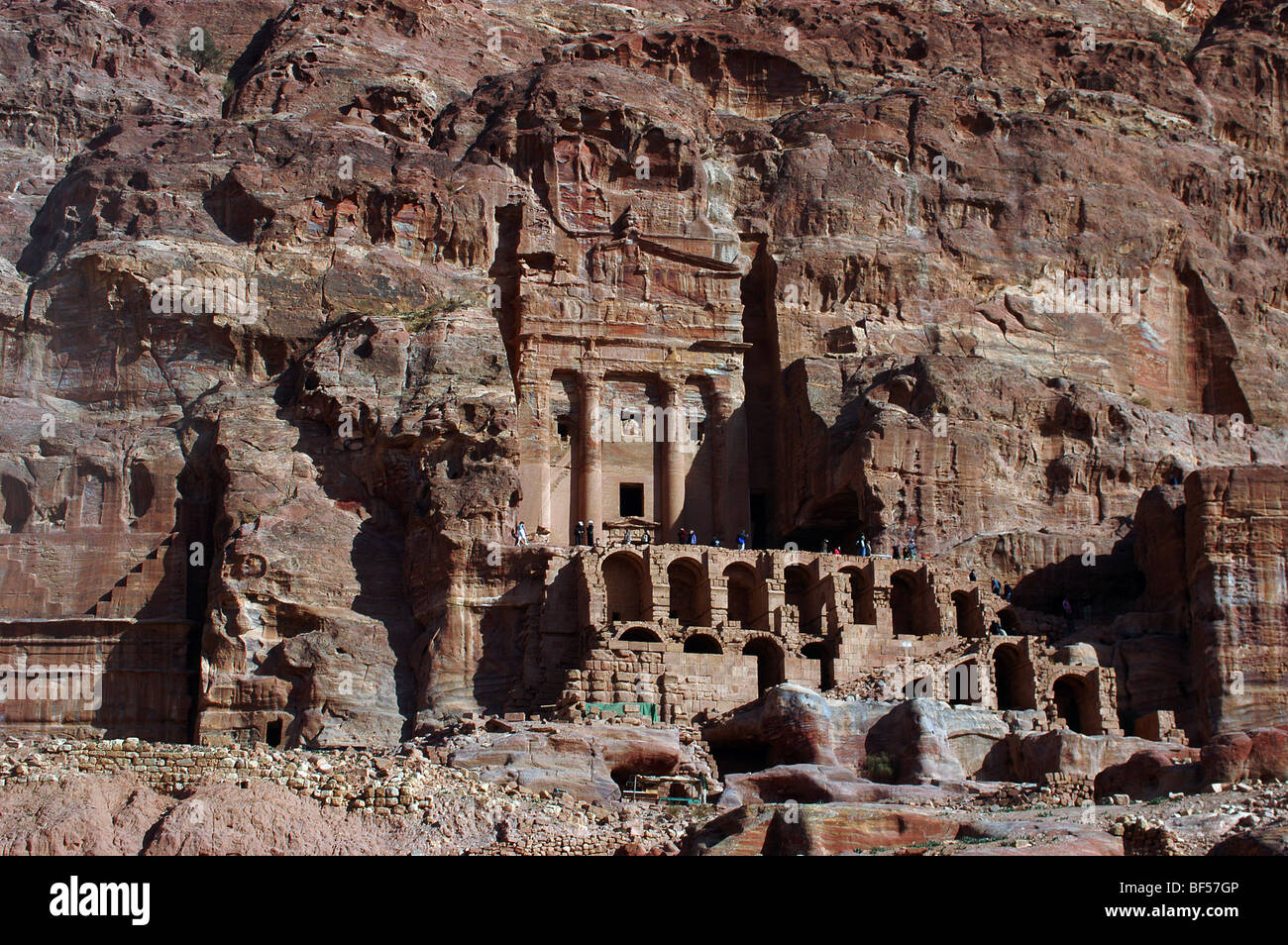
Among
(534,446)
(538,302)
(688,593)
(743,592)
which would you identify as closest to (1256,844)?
(743,592)

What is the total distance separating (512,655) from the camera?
54.6m

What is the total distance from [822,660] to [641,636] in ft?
18.6

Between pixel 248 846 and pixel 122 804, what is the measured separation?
9.03ft

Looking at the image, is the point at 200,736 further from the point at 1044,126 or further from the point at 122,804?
the point at 1044,126

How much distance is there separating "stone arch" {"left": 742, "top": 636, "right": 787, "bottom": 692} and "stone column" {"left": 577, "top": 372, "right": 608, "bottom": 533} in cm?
991

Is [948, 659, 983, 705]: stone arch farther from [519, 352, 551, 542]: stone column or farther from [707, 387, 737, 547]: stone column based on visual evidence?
[519, 352, 551, 542]: stone column

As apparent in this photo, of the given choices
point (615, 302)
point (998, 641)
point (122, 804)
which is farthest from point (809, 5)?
point (122, 804)

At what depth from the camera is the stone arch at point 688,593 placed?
56.4m

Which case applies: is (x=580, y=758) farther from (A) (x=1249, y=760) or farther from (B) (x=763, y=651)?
(A) (x=1249, y=760)

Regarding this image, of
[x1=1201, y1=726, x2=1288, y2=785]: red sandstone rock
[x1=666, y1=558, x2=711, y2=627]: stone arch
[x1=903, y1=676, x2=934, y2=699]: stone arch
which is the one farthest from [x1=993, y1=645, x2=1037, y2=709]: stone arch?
[x1=1201, y1=726, x2=1288, y2=785]: red sandstone rock

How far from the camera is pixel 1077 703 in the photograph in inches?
2095

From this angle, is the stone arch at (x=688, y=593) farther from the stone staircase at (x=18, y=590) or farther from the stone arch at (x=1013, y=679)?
the stone staircase at (x=18, y=590)

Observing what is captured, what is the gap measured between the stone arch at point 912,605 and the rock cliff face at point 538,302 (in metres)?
2.71

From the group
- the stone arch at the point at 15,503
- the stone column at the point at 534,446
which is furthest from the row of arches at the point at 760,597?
the stone arch at the point at 15,503
